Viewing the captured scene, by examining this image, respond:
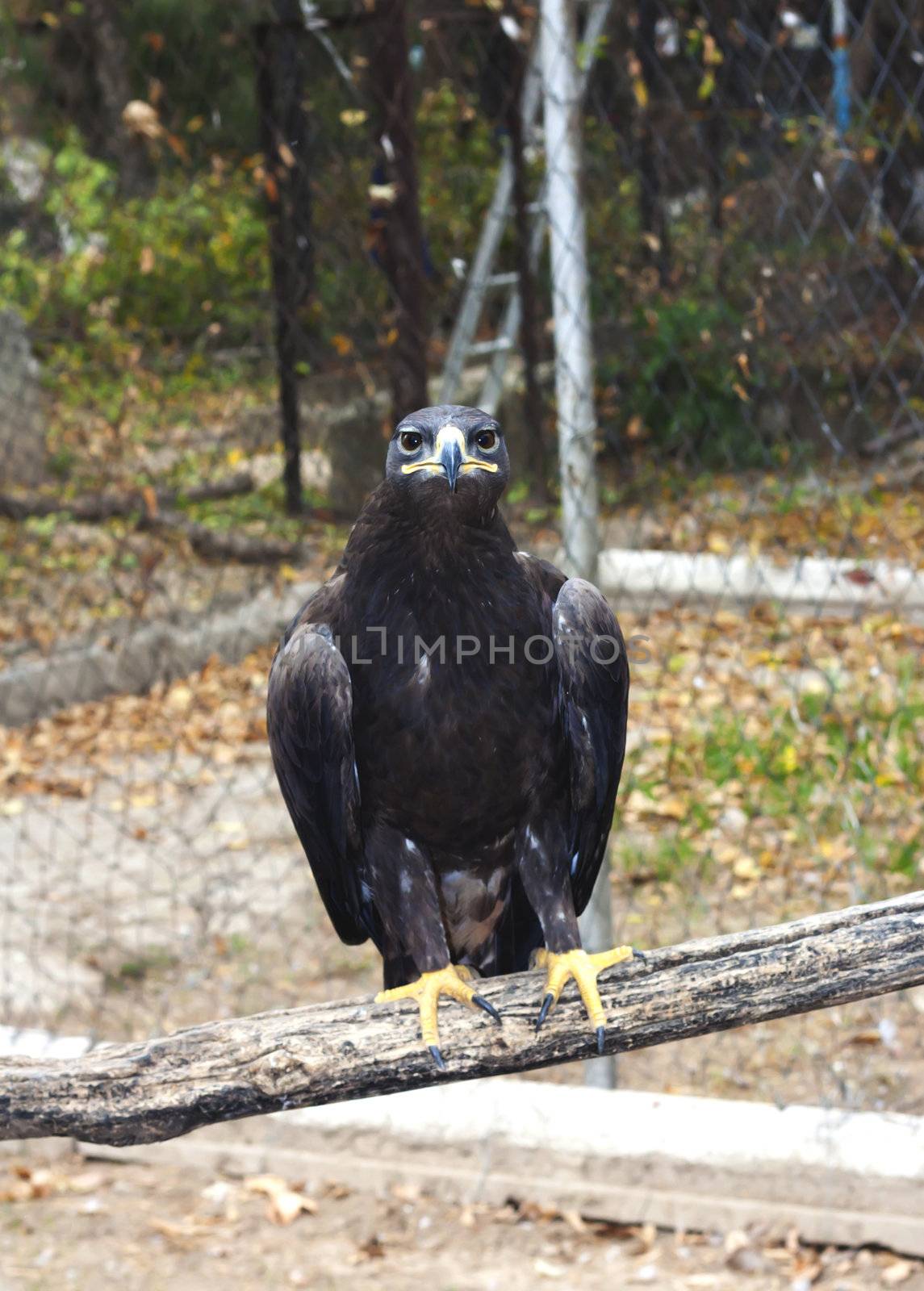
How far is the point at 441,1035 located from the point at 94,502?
5.52m

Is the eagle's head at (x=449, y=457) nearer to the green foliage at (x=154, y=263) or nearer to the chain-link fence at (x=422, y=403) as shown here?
the chain-link fence at (x=422, y=403)

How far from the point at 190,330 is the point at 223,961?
6.83 meters

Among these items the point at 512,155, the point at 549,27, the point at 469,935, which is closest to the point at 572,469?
the point at 549,27

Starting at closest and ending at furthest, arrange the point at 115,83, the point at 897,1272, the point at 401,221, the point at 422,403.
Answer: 1. the point at 897,1272
2. the point at 401,221
3. the point at 422,403
4. the point at 115,83

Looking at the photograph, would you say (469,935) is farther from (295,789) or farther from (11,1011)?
(11,1011)

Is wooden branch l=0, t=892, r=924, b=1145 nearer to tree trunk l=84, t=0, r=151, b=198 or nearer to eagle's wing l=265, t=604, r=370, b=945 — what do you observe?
eagle's wing l=265, t=604, r=370, b=945

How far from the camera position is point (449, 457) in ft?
4.95

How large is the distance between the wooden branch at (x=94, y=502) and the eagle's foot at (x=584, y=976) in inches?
205

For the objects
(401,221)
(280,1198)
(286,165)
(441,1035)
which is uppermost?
(286,165)

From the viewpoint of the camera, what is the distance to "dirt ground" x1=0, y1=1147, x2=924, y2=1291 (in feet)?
9.03

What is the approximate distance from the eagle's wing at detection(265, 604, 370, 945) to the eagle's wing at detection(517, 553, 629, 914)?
298 mm

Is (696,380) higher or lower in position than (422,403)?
higher

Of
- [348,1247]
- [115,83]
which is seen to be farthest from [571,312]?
[115,83]

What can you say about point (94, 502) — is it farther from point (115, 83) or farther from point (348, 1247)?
point (115, 83)
